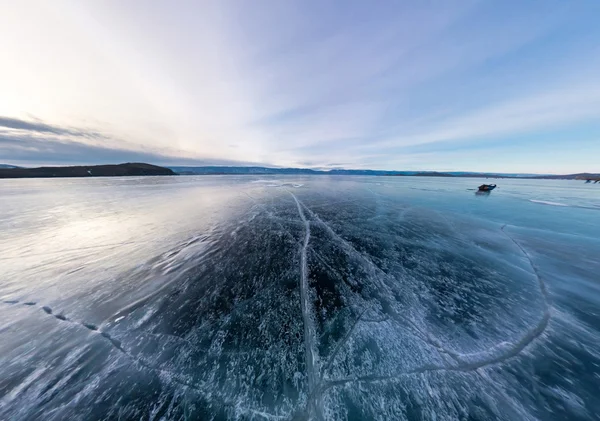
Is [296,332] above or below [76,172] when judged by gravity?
above

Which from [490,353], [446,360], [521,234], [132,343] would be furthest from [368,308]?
[521,234]

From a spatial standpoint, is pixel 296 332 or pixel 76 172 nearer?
pixel 296 332

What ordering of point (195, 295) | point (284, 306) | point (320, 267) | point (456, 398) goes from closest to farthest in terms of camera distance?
point (456, 398) < point (284, 306) < point (195, 295) < point (320, 267)

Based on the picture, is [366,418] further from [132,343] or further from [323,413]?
[132,343]

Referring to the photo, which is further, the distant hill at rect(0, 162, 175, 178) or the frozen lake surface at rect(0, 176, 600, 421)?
the distant hill at rect(0, 162, 175, 178)

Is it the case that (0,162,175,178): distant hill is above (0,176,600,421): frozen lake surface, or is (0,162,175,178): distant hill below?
below

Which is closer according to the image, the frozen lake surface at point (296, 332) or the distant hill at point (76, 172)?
the frozen lake surface at point (296, 332)

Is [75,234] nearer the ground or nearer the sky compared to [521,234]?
nearer the ground

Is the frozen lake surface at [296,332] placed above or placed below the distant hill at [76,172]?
above
